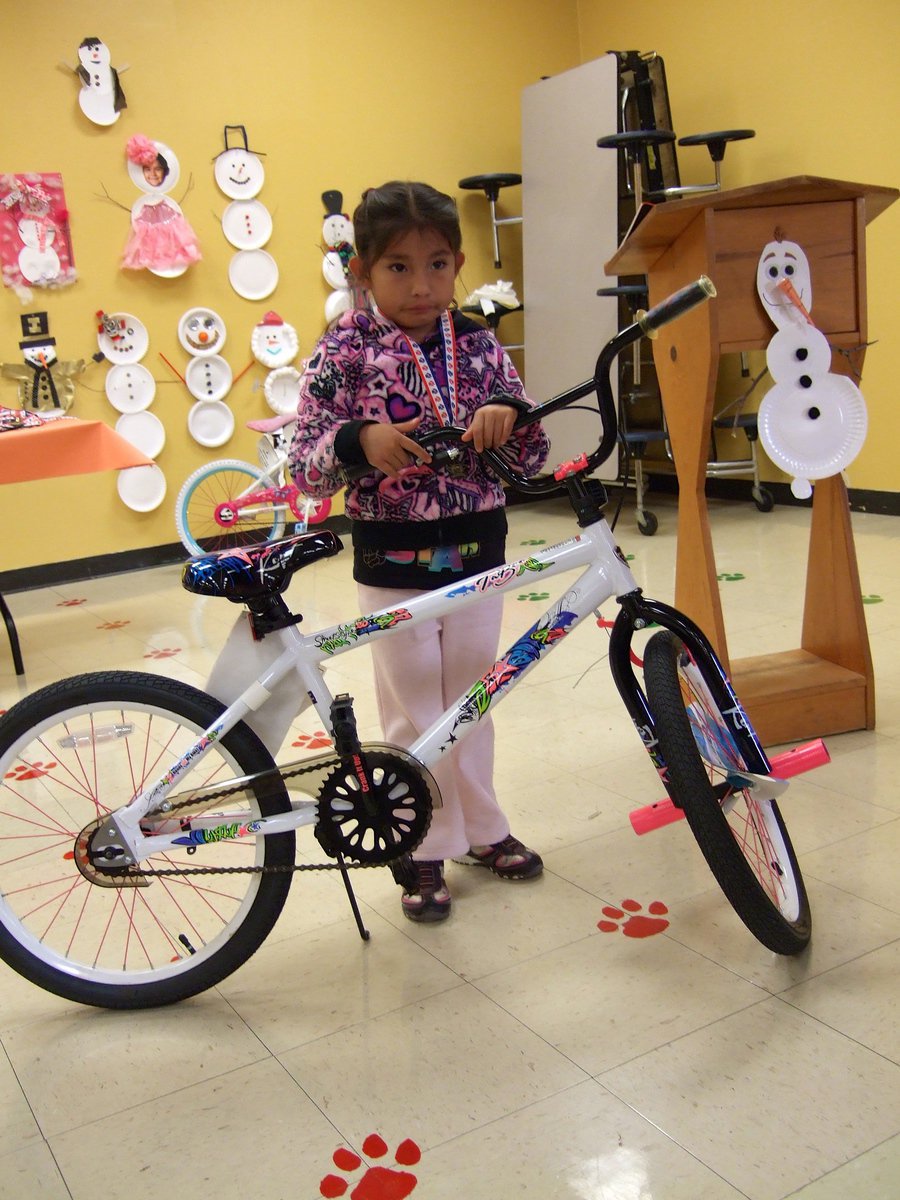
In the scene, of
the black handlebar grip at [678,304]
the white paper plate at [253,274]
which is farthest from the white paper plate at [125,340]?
the black handlebar grip at [678,304]

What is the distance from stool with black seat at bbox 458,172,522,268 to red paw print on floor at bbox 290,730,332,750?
3.33m

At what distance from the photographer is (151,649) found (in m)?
3.38

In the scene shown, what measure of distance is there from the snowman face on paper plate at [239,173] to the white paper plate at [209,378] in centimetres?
68

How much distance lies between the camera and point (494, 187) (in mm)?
5141

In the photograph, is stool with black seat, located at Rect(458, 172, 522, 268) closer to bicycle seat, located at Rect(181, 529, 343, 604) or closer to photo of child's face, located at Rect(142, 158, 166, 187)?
photo of child's face, located at Rect(142, 158, 166, 187)

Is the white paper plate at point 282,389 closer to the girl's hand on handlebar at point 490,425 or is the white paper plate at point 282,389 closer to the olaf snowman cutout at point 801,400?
the olaf snowman cutout at point 801,400

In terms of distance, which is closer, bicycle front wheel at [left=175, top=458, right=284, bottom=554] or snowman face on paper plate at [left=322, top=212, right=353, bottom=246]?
bicycle front wheel at [left=175, top=458, right=284, bottom=554]

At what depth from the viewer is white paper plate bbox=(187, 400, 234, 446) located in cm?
473

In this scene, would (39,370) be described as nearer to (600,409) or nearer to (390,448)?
(390,448)

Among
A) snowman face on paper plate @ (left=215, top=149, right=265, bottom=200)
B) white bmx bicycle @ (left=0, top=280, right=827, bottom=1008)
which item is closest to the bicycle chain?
white bmx bicycle @ (left=0, top=280, right=827, bottom=1008)

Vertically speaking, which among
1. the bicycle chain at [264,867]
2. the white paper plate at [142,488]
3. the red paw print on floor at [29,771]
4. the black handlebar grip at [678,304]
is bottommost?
the red paw print on floor at [29,771]

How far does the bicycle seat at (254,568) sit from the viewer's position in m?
1.39

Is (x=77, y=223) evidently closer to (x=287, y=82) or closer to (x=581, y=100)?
(x=287, y=82)

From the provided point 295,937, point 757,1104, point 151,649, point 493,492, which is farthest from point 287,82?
point 757,1104
